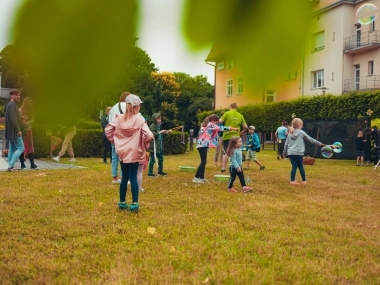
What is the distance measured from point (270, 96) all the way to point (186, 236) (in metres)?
3.39

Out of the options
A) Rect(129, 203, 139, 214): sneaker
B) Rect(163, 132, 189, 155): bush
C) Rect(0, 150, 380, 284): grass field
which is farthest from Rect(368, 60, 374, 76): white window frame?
Rect(163, 132, 189, 155): bush

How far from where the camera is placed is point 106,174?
9281mm

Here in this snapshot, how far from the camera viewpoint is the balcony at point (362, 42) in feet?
3.27

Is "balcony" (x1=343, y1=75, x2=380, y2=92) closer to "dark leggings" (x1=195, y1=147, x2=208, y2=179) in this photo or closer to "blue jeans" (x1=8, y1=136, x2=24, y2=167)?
"dark leggings" (x1=195, y1=147, x2=208, y2=179)

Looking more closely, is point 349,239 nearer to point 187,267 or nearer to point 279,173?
point 187,267

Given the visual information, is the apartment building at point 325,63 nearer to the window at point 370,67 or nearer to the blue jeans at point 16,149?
the window at point 370,67

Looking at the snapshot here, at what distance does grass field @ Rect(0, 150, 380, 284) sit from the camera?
3.16m

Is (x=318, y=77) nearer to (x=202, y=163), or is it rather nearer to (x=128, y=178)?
(x=128, y=178)

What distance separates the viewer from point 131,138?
5.75 m

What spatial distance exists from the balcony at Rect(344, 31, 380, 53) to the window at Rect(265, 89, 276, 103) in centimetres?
20

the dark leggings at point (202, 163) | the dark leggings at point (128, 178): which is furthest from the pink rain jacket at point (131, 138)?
the dark leggings at point (202, 163)

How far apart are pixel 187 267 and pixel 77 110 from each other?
261cm

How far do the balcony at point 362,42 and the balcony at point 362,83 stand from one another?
0.23 feet

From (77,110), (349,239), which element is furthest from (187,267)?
(77,110)
